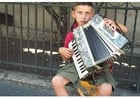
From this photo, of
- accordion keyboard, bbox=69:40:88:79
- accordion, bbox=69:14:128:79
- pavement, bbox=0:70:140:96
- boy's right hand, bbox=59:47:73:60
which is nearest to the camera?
accordion, bbox=69:14:128:79

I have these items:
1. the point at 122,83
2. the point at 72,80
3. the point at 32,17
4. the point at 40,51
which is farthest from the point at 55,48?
the point at 72,80

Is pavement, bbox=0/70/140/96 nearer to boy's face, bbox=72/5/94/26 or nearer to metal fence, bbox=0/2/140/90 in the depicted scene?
metal fence, bbox=0/2/140/90

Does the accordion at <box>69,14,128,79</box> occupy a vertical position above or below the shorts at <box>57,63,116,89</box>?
above

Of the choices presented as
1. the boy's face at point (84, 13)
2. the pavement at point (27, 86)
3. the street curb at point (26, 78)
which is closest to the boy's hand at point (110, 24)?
the boy's face at point (84, 13)

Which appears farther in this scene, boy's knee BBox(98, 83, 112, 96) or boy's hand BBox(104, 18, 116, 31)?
boy's knee BBox(98, 83, 112, 96)

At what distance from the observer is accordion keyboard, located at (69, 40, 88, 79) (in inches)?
138

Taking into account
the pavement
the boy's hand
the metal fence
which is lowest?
the pavement

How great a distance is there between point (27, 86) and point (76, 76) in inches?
58.3

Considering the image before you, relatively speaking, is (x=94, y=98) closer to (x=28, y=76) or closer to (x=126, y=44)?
(x=126, y=44)

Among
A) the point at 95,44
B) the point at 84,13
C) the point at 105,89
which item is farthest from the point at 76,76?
the point at 84,13

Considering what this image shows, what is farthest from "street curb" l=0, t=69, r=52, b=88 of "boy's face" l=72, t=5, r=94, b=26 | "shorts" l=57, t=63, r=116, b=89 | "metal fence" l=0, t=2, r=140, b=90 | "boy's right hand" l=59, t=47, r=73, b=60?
"boy's face" l=72, t=5, r=94, b=26

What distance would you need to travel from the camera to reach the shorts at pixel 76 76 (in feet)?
12.0

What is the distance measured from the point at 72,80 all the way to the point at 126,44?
2.35 ft

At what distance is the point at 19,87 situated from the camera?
5.02 meters
